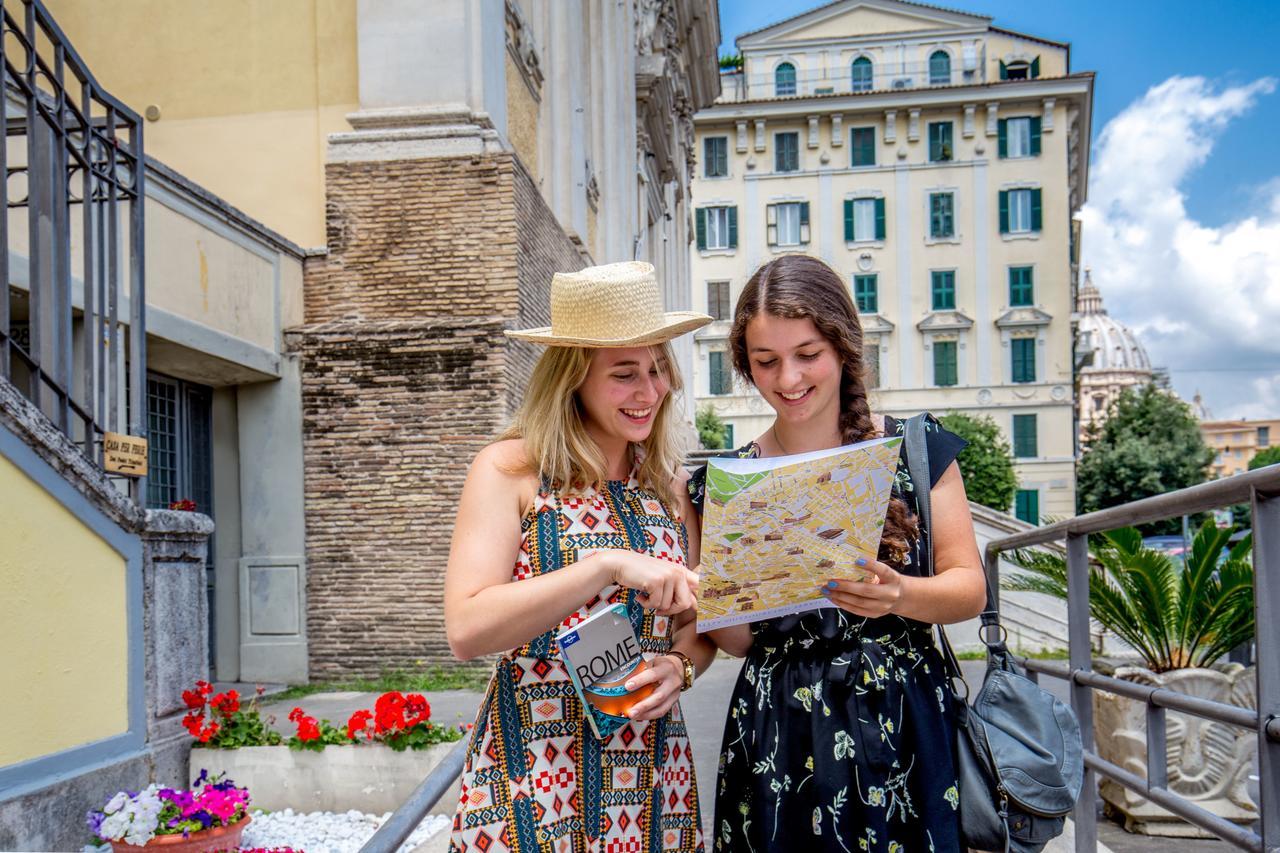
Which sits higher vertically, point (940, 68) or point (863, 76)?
point (940, 68)

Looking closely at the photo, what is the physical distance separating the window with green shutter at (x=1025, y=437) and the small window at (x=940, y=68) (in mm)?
14997

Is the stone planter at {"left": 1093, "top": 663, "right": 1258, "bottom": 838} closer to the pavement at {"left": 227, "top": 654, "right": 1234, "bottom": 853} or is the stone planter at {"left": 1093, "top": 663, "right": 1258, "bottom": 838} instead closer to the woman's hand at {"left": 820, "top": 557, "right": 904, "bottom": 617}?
the pavement at {"left": 227, "top": 654, "right": 1234, "bottom": 853}

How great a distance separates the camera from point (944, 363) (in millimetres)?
43719

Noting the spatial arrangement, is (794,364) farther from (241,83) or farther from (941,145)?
(941,145)

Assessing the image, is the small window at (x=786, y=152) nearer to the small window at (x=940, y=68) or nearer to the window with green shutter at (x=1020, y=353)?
the small window at (x=940, y=68)

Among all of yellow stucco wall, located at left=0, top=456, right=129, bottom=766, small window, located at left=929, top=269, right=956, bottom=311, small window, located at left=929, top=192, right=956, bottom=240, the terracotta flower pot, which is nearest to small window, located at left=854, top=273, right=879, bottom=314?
small window, located at left=929, top=269, right=956, bottom=311

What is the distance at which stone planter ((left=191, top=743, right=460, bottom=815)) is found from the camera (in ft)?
22.1

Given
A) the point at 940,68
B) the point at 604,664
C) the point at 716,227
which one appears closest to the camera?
the point at 604,664

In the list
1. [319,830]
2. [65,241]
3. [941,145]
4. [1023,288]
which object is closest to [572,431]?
[65,241]

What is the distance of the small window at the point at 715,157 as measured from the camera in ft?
149

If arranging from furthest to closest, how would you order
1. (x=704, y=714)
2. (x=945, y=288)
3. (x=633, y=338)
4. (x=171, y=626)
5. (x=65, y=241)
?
1. (x=945, y=288)
2. (x=704, y=714)
3. (x=171, y=626)
4. (x=65, y=241)
5. (x=633, y=338)

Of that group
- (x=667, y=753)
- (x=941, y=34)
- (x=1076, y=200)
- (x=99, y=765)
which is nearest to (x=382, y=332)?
(x=99, y=765)

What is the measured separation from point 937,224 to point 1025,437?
9.00m

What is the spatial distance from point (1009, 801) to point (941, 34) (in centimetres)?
4956
